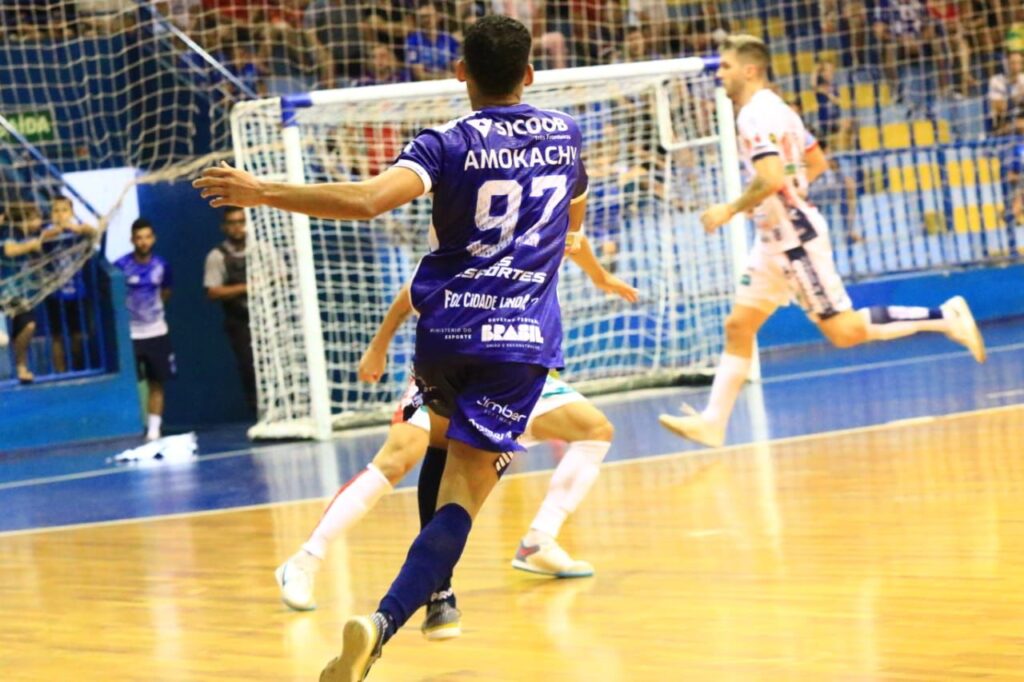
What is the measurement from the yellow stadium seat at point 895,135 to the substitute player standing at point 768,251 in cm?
813

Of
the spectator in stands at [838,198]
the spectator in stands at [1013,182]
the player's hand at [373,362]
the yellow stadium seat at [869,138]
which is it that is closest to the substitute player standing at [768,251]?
the player's hand at [373,362]

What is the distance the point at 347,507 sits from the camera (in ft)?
18.1

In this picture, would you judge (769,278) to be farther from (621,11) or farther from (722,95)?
(621,11)

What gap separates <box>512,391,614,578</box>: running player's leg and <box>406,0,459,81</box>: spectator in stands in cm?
902

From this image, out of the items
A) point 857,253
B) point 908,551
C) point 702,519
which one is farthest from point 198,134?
point 908,551

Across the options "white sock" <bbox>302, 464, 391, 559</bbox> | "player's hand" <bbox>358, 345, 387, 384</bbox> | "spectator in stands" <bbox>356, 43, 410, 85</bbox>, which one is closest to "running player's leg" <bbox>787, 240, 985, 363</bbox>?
"white sock" <bbox>302, 464, 391, 559</bbox>

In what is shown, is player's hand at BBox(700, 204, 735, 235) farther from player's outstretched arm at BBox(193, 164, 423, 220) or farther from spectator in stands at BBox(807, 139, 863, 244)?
spectator in stands at BBox(807, 139, 863, 244)

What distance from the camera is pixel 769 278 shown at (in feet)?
28.6

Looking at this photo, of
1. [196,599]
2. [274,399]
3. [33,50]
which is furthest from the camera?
[33,50]

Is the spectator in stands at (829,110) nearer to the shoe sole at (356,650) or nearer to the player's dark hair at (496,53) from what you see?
the player's dark hair at (496,53)

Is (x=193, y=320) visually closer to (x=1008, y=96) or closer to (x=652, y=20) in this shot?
(x=652, y=20)

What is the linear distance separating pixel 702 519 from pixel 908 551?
4.21 feet

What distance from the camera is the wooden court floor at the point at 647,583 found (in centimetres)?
421

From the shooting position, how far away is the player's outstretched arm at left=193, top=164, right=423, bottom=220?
3.64m
